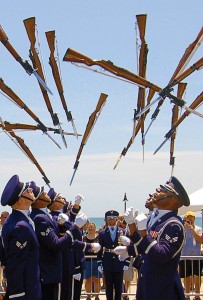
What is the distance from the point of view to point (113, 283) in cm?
1024

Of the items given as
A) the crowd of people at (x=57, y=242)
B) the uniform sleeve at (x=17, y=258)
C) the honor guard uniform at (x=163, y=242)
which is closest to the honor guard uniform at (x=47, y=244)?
the crowd of people at (x=57, y=242)

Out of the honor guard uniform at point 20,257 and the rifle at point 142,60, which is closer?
the honor guard uniform at point 20,257

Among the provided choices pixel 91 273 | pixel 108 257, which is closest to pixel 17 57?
pixel 91 273

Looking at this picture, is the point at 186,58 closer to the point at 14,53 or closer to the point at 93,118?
the point at 93,118

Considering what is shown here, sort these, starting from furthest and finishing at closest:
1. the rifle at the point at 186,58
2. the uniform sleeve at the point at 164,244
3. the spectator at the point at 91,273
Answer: the rifle at the point at 186,58 → the spectator at the point at 91,273 → the uniform sleeve at the point at 164,244

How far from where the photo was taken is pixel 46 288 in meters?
6.87

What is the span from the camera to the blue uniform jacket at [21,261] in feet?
17.6

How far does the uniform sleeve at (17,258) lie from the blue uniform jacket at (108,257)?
16.0 feet

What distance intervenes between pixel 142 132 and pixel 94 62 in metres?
2.77

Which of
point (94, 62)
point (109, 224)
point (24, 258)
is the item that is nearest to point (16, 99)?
point (94, 62)

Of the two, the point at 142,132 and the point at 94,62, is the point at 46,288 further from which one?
the point at 142,132

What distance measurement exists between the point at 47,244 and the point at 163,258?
1.77 m

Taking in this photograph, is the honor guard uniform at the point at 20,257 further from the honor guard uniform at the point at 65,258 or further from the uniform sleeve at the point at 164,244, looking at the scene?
the honor guard uniform at the point at 65,258

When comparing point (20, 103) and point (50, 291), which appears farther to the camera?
point (20, 103)
